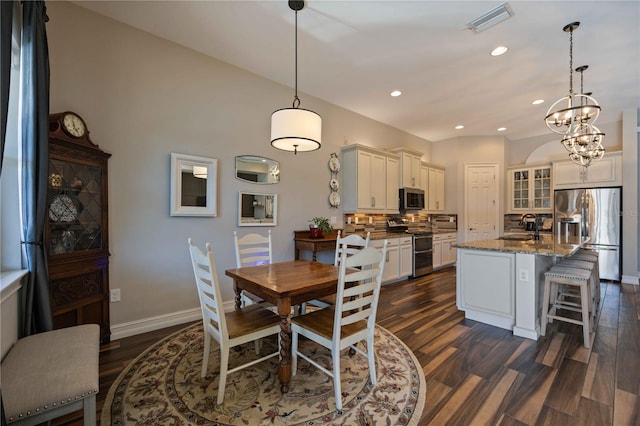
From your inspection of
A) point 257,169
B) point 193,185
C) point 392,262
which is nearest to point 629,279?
point 392,262

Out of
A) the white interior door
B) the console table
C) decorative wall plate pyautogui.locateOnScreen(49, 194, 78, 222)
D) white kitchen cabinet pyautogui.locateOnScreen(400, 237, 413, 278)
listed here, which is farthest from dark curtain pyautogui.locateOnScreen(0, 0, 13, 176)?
the white interior door

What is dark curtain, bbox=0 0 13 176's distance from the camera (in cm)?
125

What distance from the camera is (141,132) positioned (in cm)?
282

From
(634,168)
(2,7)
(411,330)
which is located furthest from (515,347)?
→ (634,168)

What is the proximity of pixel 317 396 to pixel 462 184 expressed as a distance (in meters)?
5.95

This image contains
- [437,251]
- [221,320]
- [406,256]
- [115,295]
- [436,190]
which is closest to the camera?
[221,320]

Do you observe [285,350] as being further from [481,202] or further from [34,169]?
[481,202]

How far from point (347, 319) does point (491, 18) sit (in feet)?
9.77

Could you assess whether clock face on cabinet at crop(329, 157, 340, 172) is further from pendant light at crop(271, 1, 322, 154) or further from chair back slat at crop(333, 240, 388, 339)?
chair back slat at crop(333, 240, 388, 339)

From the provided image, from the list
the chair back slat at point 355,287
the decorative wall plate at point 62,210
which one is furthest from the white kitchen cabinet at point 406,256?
the decorative wall plate at point 62,210

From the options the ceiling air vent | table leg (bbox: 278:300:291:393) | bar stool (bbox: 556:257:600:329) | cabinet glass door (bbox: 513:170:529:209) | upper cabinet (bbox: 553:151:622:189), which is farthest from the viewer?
cabinet glass door (bbox: 513:170:529:209)

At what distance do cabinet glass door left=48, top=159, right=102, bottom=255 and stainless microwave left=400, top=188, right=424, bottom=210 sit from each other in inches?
183

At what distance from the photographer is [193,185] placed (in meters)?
3.13

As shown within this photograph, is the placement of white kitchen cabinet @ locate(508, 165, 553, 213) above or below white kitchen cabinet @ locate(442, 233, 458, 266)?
above
